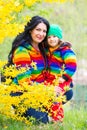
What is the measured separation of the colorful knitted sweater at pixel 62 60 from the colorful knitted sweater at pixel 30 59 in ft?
0.48

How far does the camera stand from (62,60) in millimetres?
7234

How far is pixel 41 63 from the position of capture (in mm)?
7090

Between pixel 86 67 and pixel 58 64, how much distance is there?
26.6 ft

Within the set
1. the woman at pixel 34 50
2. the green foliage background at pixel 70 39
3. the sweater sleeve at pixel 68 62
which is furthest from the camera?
the sweater sleeve at pixel 68 62

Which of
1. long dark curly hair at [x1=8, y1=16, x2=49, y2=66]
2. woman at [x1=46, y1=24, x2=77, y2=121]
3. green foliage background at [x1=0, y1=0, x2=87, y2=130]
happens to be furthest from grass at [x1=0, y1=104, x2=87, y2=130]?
long dark curly hair at [x1=8, y1=16, x2=49, y2=66]

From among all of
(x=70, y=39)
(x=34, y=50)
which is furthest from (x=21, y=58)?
(x=70, y=39)

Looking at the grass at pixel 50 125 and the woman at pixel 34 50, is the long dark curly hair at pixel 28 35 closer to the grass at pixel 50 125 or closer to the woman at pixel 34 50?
the woman at pixel 34 50

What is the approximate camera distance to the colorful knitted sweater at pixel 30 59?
22.6ft

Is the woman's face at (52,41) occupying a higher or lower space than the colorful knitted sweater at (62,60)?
higher

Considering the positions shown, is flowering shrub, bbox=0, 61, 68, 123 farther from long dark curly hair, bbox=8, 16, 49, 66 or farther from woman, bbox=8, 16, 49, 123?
long dark curly hair, bbox=8, 16, 49, 66

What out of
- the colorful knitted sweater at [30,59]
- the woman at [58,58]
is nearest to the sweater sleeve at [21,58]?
the colorful knitted sweater at [30,59]

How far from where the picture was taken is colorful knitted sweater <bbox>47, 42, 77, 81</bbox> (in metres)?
7.15

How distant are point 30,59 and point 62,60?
18.9 inches

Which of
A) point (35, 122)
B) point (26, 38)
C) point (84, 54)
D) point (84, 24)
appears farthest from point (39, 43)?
point (84, 24)
